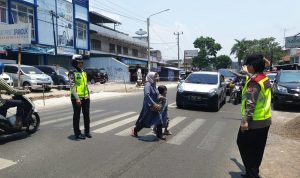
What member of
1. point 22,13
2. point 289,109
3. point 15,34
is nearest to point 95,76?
point 22,13

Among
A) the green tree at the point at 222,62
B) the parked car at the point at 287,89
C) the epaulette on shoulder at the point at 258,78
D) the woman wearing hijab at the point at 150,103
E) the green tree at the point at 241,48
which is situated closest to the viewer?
the epaulette on shoulder at the point at 258,78

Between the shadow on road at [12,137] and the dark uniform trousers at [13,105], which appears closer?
the shadow on road at [12,137]

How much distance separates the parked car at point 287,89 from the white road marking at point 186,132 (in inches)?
186

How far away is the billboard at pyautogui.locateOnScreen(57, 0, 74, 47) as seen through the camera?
118 ft

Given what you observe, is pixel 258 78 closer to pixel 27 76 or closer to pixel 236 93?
pixel 236 93

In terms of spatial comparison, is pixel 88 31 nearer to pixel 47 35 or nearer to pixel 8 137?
pixel 47 35

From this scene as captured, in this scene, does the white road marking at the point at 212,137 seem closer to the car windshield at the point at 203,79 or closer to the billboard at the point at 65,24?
the car windshield at the point at 203,79

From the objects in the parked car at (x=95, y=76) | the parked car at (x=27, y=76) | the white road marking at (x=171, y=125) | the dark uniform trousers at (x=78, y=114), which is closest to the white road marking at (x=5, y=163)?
the dark uniform trousers at (x=78, y=114)

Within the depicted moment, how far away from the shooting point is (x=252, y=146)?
16.9 feet

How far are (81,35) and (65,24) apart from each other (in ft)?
12.7

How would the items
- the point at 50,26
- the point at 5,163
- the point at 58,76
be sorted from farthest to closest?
the point at 50,26, the point at 58,76, the point at 5,163

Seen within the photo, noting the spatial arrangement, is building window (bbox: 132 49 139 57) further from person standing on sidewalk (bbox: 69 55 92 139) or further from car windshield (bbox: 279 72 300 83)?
person standing on sidewalk (bbox: 69 55 92 139)

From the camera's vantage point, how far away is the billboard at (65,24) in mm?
36000

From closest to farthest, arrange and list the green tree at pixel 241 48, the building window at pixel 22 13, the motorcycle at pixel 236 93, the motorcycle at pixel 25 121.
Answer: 1. the motorcycle at pixel 25 121
2. the motorcycle at pixel 236 93
3. the building window at pixel 22 13
4. the green tree at pixel 241 48
